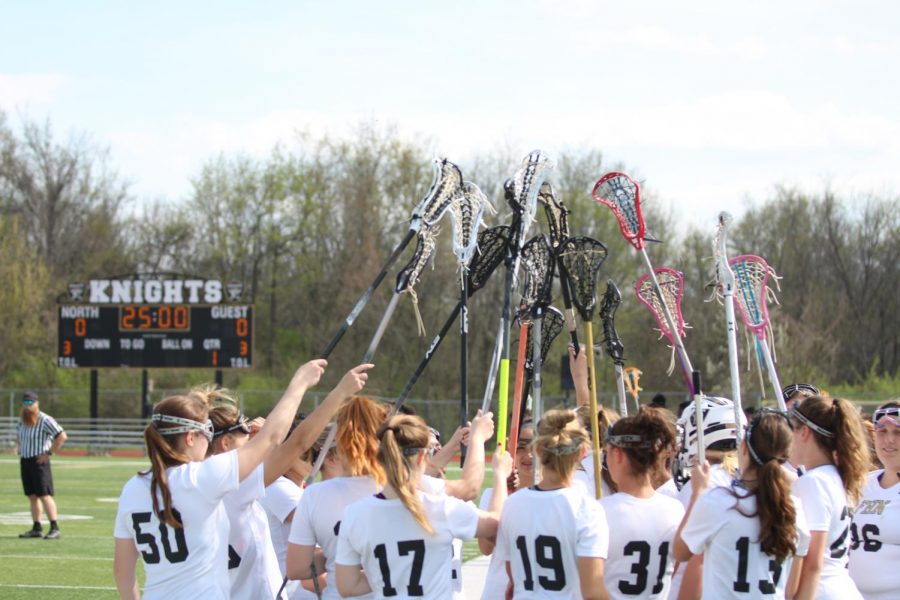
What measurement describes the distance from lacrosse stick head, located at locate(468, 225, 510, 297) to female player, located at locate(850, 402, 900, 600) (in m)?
2.14

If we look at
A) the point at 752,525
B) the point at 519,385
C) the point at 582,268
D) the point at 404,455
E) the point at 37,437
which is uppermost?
the point at 582,268

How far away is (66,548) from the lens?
13.4 m

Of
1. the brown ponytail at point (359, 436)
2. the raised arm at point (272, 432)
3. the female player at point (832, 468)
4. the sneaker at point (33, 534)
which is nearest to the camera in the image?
the raised arm at point (272, 432)

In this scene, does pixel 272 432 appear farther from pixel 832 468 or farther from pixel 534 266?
pixel 534 266

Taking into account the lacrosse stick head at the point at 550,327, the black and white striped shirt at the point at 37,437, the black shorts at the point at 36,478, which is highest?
the lacrosse stick head at the point at 550,327

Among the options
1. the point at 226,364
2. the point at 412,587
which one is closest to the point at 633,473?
the point at 412,587

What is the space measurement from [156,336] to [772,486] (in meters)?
28.5

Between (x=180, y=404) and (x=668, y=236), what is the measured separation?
37.6 metres

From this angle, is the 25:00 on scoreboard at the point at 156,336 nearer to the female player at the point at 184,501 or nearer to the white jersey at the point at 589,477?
the white jersey at the point at 589,477

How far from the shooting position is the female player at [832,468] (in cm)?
509

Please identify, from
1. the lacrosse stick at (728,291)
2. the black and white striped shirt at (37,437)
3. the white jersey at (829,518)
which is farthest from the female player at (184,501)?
the black and white striped shirt at (37,437)

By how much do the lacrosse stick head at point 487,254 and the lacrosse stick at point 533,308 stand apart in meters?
0.14

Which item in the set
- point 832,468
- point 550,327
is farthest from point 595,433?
point 550,327

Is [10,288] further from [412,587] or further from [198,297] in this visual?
[412,587]
